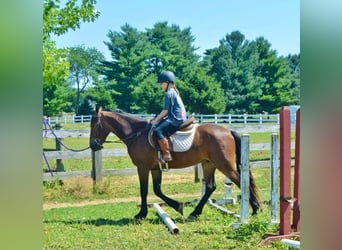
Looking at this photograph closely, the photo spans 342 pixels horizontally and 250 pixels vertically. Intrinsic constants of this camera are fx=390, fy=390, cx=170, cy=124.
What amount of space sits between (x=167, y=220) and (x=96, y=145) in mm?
581

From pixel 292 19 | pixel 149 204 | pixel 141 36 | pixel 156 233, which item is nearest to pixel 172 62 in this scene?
pixel 141 36

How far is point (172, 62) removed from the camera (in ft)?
6.74

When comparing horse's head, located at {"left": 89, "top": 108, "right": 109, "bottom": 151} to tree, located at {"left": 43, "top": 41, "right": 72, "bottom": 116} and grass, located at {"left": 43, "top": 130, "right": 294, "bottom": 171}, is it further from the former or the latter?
tree, located at {"left": 43, "top": 41, "right": 72, "bottom": 116}

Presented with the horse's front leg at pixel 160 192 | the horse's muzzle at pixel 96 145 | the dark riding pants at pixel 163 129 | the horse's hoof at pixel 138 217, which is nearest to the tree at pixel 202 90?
the dark riding pants at pixel 163 129

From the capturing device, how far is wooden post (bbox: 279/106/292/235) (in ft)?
6.14

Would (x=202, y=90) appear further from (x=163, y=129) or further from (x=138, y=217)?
(x=138, y=217)

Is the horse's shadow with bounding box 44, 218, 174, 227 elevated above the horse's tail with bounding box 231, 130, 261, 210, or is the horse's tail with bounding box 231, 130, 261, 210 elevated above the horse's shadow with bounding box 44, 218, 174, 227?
the horse's tail with bounding box 231, 130, 261, 210

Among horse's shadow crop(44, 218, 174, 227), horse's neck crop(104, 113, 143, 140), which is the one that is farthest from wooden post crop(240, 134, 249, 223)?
horse's neck crop(104, 113, 143, 140)

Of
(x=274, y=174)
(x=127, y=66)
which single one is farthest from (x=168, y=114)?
(x=274, y=174)

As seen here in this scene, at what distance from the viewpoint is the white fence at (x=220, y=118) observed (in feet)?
6.81

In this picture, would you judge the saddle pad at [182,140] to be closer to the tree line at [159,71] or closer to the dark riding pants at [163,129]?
the dark riding pants at [163,129]

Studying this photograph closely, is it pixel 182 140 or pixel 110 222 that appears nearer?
pixel 110 222

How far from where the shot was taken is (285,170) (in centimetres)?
190
